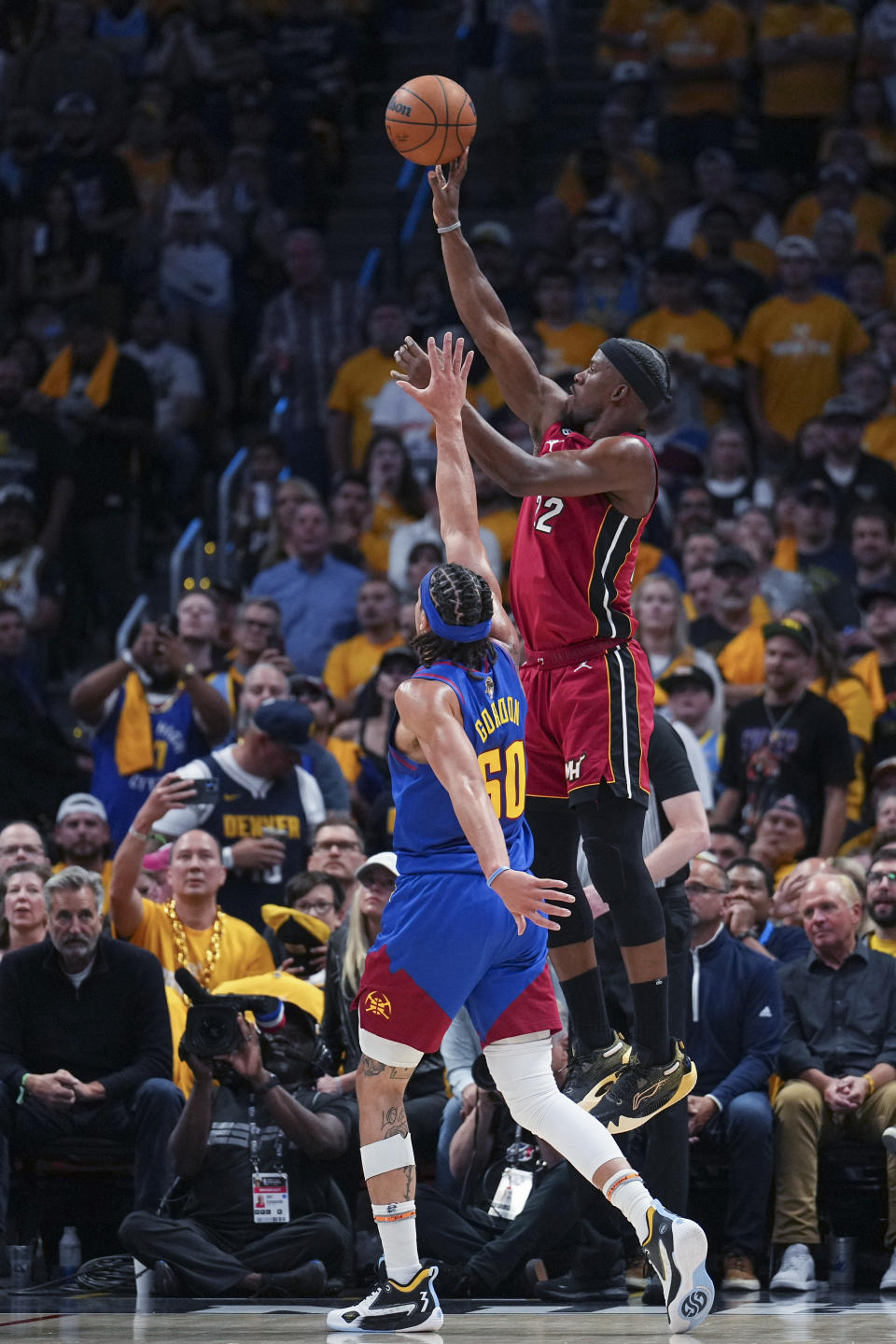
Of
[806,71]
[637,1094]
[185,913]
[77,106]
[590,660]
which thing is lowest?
[637,1094]

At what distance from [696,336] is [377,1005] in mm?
9094

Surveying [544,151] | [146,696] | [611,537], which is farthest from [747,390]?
[611,537]

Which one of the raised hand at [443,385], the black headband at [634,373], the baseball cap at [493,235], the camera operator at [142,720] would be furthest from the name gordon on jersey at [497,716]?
the baseball cap at [493,235]

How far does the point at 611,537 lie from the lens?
23.0 ft

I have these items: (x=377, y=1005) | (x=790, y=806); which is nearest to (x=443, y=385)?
(x=377, y=1005)

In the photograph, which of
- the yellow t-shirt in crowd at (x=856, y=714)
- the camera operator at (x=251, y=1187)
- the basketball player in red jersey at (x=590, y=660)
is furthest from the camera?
the yellow t-shirt in crowd at (x=856, y=714)

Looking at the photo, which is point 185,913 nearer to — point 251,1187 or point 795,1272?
point 251,1187

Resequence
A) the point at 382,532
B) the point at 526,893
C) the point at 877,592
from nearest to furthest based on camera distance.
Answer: the point at 526,893, the point at 877,592, the point at 382,532

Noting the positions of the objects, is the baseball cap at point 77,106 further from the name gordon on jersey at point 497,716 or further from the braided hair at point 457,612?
the name gordon on jersey at point 497,716

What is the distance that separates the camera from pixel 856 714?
11.6 metres

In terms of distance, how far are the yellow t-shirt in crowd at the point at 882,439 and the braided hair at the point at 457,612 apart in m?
7.73

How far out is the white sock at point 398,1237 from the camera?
262 inches

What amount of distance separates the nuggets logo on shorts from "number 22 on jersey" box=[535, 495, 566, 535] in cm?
167

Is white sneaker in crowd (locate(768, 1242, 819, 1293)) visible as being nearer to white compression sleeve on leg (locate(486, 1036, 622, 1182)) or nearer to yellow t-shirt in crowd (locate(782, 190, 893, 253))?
white compression sleeve on leg (locate(486, 1036, 622, 1182))
